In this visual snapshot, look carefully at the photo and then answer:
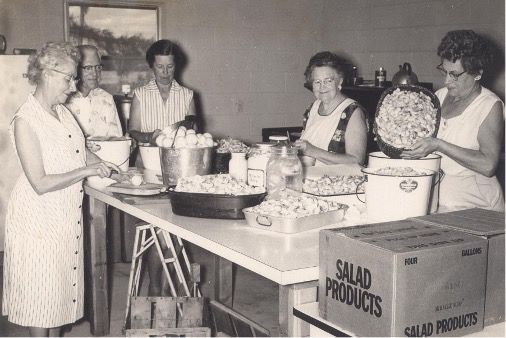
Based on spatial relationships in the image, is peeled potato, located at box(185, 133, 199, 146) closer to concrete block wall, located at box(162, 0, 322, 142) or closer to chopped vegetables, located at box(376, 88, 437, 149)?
chopped vegetables, located at box(376, 88, 437, 149)

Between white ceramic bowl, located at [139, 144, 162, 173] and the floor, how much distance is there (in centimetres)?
96

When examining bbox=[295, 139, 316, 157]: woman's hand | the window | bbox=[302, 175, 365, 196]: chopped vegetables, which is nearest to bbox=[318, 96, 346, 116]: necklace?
bbox=[295, 139, 316, 157]: woman's hand

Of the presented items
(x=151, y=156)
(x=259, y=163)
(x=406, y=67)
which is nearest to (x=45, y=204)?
(x=151, y=156)

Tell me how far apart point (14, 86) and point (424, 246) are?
420 centimetres

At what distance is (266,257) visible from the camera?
186 centimetres

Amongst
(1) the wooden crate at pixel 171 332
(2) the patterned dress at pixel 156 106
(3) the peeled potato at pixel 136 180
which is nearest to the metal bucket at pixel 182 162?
(3) the peeled potato at pixel 136 180

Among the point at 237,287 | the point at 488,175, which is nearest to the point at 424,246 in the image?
the point at 488,175

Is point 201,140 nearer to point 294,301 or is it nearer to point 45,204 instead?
point 45,204

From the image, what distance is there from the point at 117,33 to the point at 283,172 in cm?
408

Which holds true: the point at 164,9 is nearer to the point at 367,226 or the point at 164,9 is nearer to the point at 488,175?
the point at 488,175

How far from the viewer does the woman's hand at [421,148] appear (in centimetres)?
244

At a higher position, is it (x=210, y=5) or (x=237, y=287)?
(x=210, y=5)

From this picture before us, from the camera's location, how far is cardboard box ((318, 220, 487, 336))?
4.83 feet

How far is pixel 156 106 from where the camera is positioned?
4562 mm
